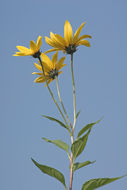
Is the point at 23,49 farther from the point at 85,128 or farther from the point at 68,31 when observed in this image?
the point at 85,128

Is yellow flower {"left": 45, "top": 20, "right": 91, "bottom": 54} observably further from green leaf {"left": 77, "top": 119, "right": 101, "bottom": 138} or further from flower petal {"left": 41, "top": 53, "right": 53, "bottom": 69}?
green leaf {"left": 77, "top": 119, "right": 101, "bottom": 138}

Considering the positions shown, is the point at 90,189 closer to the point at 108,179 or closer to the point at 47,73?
the point at 108,179

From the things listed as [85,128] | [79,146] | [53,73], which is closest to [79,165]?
[79,146]

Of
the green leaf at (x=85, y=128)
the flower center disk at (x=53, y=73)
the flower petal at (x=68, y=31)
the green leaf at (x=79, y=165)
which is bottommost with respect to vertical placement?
the green leaf at (x=79, y=165)

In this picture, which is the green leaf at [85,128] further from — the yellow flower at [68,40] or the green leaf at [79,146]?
the yellow flower at [68,40]

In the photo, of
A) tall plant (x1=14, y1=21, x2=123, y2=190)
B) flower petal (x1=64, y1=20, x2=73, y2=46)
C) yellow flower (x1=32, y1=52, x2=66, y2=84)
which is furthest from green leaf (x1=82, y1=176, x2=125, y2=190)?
flower petal (x1=64, y1=20, x2=73, y2=46)

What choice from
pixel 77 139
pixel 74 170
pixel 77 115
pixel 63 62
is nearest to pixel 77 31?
pixel 63 62

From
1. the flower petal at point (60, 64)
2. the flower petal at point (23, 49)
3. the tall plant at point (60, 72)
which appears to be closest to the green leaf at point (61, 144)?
the tall plant at point (60, 72)
